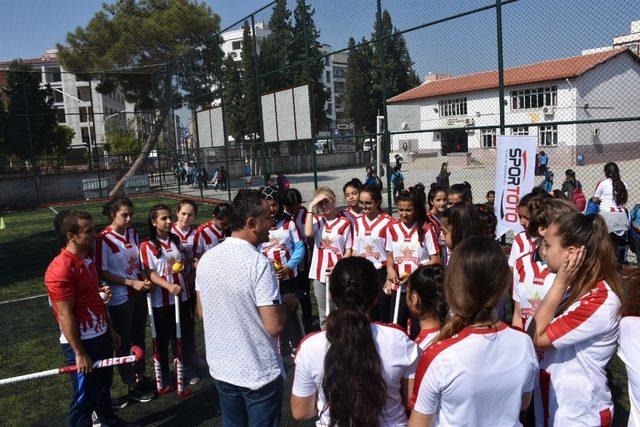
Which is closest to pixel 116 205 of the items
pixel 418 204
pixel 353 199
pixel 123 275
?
pixel 123 275

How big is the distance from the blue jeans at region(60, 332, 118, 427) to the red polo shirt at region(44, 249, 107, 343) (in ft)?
0.24

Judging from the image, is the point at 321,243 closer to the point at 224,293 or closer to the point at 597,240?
the point at 224,293

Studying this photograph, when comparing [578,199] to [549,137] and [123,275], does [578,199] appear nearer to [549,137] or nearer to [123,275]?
[549,137]

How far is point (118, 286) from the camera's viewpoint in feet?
14.9

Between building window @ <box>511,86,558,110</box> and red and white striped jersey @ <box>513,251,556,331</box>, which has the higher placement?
building window @ <box>511,86,558,110</box>

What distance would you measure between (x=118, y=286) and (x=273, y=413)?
2371mm

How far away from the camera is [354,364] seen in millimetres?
2012

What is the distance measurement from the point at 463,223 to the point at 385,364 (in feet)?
5.50

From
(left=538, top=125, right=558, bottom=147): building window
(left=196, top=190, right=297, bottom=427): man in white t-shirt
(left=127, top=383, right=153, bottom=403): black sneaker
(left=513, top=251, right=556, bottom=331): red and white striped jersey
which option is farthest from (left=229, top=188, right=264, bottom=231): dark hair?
(left=538, top=125, right=558, bottom=147): building window

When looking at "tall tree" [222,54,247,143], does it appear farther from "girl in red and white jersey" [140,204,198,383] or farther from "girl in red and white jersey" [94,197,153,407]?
"girl in red and white jersey" [94,197,153,407]

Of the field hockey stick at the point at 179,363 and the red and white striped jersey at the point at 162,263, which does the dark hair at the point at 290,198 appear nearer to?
the red and white striped jersey at the point at 162,263

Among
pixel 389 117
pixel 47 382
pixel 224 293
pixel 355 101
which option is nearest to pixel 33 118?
pixel 355 101

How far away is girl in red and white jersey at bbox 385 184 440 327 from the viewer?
4.95m

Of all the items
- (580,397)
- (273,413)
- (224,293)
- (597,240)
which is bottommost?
(273,413)
